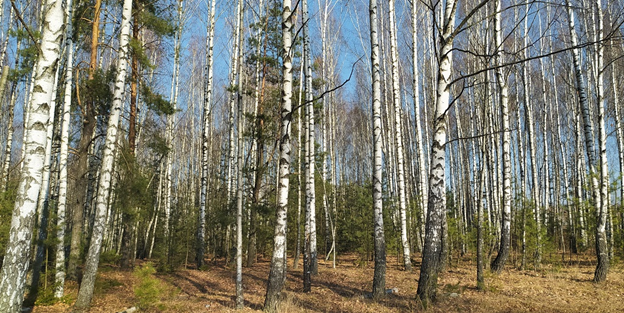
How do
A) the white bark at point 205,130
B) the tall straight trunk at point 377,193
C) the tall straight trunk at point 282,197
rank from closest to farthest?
the tall straight trunk at point 282,197 < the tall straight trunk at point 377,193 < the white bark at point 205,130

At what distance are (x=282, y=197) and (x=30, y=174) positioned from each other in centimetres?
330

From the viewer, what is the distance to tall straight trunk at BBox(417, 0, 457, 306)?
18.1ft

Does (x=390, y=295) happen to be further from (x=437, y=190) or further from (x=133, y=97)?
(x=133, y=97)

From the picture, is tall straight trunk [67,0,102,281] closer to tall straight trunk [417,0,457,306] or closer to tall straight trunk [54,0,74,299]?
tall straight trunk [54,0,74,299]

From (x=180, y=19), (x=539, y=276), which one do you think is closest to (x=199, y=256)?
(x=180, y=19)

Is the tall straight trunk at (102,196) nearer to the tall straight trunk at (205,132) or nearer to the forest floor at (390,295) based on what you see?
the forest floor at (390,295)

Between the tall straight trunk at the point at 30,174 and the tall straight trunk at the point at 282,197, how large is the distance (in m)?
3.16

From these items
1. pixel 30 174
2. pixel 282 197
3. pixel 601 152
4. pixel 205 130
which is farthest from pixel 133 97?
pixel 601 152

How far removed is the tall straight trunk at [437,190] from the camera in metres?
5.50

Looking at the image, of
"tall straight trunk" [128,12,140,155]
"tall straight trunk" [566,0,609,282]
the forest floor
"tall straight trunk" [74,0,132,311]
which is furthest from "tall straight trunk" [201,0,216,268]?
"tall straight trunk" [566,0,609,282]

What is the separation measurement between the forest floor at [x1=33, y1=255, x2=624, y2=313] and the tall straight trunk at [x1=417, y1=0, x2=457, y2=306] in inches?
15.7

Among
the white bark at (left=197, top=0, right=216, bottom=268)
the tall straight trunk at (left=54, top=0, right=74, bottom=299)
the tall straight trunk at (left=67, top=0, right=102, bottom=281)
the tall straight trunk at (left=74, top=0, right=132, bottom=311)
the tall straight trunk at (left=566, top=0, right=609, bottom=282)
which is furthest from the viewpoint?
the white bark at (left=197, top=0, right=216, bottom=268)

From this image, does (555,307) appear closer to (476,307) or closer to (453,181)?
(476,307)

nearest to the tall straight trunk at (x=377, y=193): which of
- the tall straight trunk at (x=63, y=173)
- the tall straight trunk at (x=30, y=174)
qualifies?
the tall straight trunk at (x=30, y=174)
